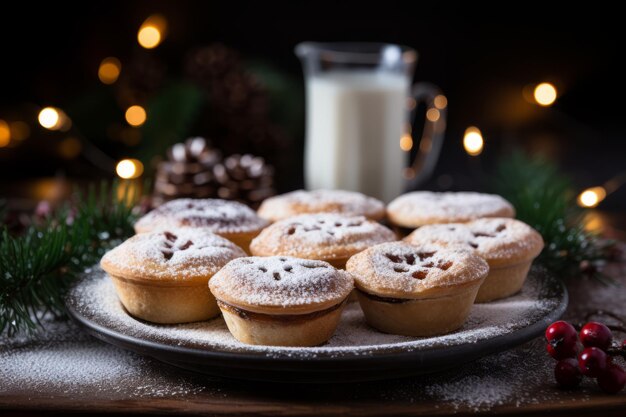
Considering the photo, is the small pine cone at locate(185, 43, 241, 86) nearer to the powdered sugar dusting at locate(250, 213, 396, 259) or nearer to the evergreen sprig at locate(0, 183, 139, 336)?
the evergreen sprig at locate(0, 183, 139, 336)

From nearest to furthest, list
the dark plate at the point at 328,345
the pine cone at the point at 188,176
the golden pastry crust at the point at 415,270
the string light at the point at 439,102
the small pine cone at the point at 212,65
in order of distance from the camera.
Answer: the dark plate at the point at 328,345
the golden pastry crust at the point at 415,270
the pine cone at the point at 188,176
the string light at the point at 439,102
the small pine cone at the point at 212,65

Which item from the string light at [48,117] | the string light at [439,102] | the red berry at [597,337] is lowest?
the red berry at [597,337]

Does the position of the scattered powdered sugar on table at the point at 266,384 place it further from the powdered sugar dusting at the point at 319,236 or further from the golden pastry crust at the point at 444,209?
the golden pastry crust at the point at 444,209

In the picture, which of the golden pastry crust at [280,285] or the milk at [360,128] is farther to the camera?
the milk at [360,128]

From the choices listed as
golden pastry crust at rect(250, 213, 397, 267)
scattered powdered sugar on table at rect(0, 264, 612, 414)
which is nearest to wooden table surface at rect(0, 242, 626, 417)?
scattered powdered sugar on table at rect(0, 264, 612, 414)

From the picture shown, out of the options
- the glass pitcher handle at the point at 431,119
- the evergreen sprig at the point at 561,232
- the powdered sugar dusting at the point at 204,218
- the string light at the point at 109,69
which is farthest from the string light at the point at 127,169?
the evergreen sprig at the point at 561,232

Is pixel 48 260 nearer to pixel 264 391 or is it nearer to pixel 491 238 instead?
pixel 264 391

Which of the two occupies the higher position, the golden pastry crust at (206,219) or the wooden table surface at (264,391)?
the golden pastry crust at (206,219)

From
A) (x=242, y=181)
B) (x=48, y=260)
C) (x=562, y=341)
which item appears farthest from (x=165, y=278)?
(x=242, y=181)
